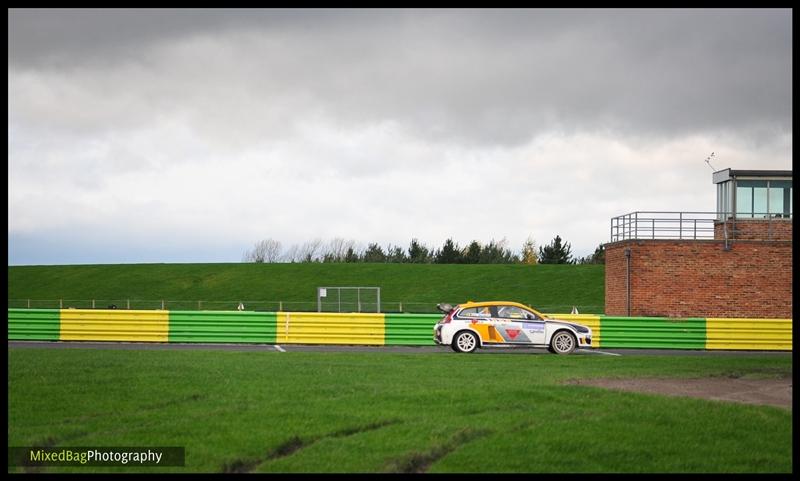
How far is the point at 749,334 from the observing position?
88.4 ft

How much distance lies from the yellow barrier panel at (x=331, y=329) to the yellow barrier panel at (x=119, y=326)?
3282mm

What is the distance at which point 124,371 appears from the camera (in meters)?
16.1

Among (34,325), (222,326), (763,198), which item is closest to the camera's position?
(222,326)

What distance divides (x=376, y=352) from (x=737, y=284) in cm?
1990

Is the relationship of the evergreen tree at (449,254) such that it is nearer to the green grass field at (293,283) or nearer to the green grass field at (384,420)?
the green grass field at (293,283)

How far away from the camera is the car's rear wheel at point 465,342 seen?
23328mm

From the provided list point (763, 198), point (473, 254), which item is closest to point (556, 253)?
point (473, 254)

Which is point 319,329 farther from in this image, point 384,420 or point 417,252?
point 417,252

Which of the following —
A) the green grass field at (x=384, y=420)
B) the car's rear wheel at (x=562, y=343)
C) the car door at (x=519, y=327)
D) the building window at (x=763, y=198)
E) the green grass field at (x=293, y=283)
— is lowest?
the green grass field at (x=384, y=420)

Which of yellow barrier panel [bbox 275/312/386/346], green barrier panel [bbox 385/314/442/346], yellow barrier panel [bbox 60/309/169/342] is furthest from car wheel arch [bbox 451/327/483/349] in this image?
yellow barrier panel [bbox 60/309/169/342]

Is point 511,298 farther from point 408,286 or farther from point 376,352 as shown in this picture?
point 376,352

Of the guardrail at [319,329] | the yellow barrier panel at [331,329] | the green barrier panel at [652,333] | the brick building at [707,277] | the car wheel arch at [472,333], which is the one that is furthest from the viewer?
the brick building at [707,277]

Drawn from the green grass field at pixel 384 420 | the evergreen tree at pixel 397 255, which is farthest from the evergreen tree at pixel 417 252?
the green grass field at pixel 384 420

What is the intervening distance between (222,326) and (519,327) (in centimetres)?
825
